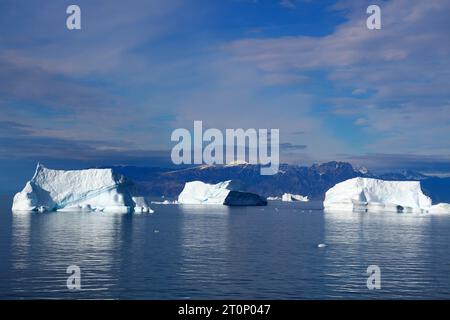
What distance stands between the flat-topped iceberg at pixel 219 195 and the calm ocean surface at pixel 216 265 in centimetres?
9849

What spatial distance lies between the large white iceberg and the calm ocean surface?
1036 inches

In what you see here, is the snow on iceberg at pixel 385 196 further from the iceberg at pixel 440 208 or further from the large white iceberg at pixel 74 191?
the large white iceberg at pixel 74 191

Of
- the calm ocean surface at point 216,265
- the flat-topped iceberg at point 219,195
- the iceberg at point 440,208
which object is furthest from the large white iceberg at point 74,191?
the iceberg at point 440,208

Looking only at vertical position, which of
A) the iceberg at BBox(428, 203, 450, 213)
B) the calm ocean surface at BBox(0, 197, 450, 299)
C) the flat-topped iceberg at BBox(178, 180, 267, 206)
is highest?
the flat-topped iceberg at BBox(178, 180, 267, 206)

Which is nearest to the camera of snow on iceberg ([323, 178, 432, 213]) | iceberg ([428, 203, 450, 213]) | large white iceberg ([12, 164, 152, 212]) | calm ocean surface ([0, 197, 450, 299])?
calm ocean surface ([0, 197, 450, 299])

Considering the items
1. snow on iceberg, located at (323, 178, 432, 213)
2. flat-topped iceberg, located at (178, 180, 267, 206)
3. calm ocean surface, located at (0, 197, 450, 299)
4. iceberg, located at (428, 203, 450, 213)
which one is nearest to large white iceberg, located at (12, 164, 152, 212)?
calm ocean surface, located at (0, 197, 450, 299)

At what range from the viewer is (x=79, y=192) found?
8781 centimetres

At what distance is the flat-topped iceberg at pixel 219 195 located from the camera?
158 m

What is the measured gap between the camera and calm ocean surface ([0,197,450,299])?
26.8 meters

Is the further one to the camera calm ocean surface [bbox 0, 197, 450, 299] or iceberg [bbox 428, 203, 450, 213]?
iceberg [bbox 428, 203, 450, 213]

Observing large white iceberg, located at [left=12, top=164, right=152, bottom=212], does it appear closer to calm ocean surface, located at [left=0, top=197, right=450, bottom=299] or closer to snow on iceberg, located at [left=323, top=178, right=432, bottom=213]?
calm ocean surface, located at [left=0, top=197, right=450, bottom=299]

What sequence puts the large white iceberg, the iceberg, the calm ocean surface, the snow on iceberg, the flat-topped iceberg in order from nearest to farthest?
the calm ocean surface
the large white iceberg
the snow on iceberg
the iceberg
the flat-topped iceberg
